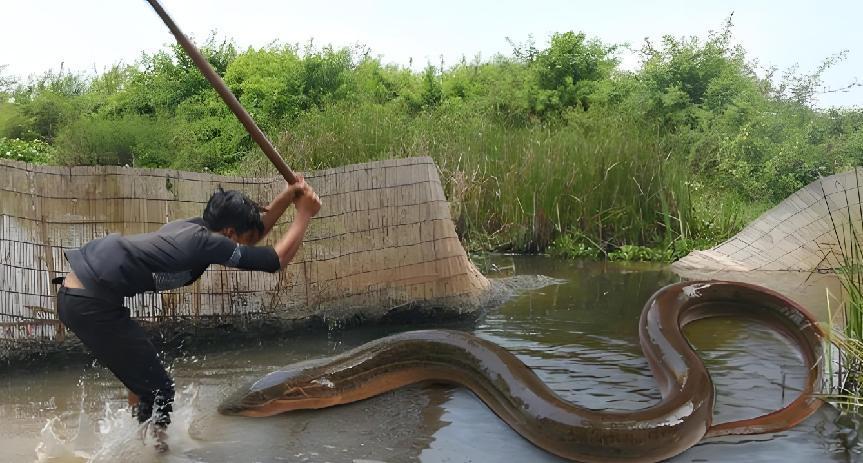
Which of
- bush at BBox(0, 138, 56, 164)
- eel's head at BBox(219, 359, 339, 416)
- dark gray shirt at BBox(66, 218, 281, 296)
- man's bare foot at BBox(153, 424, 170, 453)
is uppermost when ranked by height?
bush at BBox(0, 138, 56, 164)

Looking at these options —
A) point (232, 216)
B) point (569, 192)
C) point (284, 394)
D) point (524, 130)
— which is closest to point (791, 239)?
point (569, 192)

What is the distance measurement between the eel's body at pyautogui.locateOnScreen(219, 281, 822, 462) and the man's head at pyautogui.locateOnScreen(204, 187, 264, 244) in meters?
1.15

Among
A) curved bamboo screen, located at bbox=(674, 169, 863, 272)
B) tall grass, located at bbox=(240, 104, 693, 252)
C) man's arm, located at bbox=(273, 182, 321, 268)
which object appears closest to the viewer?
man's arm, located at bbox=(273, 182, 321, 268)

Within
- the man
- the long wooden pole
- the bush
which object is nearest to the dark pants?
the man

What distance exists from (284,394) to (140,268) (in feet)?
4.29

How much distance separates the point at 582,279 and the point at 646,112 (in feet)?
34.0

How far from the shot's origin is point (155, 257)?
3.40 m

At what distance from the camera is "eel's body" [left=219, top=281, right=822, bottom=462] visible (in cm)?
374

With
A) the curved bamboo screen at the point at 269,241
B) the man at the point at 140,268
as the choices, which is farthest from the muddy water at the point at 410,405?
the man at the point at 140,268

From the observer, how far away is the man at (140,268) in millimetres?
3389

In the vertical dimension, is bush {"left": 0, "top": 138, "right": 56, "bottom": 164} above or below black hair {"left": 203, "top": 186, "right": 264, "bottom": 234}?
above

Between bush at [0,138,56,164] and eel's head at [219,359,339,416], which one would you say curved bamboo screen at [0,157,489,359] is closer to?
eel's head at [219,359,339,416]

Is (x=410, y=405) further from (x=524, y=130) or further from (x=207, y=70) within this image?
(x=524, y=130)

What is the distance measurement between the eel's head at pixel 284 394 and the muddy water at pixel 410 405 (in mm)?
65
